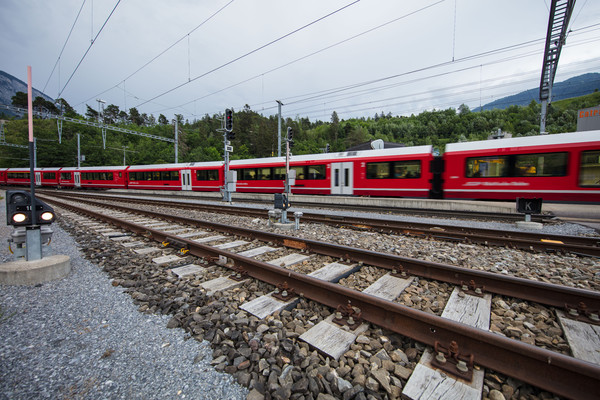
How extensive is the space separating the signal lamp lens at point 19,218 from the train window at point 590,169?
632 inches

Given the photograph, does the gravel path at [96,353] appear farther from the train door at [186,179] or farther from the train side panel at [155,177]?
the train side panel at [155,177]

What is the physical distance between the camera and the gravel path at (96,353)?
1.94 metres

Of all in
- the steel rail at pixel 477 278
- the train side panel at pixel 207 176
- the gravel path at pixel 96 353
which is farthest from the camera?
the train side panel at pixel 207 176

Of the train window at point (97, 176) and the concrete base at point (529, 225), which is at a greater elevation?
the train window at point (97, 176)

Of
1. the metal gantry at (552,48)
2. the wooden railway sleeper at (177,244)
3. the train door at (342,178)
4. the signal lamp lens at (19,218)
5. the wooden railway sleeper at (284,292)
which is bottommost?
the wooden railway sleeper at (284,292)

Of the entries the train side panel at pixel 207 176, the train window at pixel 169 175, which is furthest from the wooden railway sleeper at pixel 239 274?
the train window at pixel 169 175

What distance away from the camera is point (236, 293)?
3457 mm

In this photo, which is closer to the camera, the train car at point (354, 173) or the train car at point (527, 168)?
the train car at point (527, 168)

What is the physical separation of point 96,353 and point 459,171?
13.9m

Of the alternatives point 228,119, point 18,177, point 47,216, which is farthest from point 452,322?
point 18,177

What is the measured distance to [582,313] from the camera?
2840 millimetres

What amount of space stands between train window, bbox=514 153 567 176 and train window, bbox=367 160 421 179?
3.95 m

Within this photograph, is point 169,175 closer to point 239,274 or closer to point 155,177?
point 155,177

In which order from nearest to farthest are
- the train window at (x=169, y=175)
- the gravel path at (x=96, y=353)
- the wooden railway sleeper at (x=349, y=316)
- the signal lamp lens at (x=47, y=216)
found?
the gravel path at (x=96, y=353)
the wooden railway sleeper at (x=349, y=316)
the signal lamp lens at (x=47, y=216)
the train window at (x=169, y=175)
